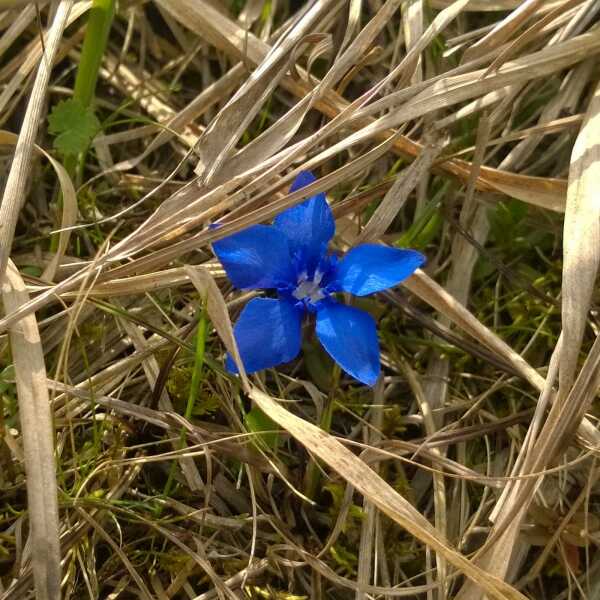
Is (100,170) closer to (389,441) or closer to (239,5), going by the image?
(239,5)

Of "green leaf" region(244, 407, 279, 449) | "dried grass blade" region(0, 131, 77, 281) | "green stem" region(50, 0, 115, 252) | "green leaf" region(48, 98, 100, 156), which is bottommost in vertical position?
"green leaf" region(244, 407, 279, 449)

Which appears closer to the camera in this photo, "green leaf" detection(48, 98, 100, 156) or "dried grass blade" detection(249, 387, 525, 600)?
"dried grass blade" detection(249, 387, 525, 600)

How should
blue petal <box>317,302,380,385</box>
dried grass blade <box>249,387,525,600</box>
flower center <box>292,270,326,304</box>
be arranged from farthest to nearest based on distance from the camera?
flower center <box>292,270,326,304</box>, blue petal <box>317,302,380,385</box>, dried grass blade <box>249,387,525,600</box>

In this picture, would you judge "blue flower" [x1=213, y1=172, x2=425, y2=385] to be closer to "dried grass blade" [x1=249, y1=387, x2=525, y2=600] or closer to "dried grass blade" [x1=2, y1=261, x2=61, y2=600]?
"dried grass blade" [x1=249, y1=387, x2=525, y2=600]

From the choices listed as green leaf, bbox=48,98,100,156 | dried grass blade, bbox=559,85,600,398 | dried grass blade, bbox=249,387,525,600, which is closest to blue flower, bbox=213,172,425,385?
dried grass blade, bbox=249,387,525,600

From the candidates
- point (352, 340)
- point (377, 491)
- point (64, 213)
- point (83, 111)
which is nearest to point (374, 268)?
point (352, 340)

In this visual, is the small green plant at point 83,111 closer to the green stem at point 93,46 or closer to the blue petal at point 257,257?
the green stem at point 93,46

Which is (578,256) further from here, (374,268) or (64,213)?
(64,213)
